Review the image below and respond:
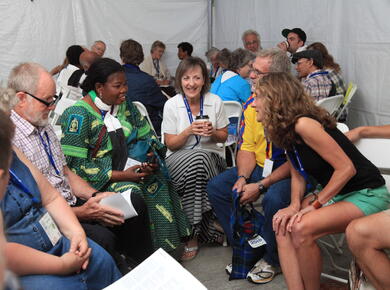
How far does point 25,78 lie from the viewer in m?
1.92

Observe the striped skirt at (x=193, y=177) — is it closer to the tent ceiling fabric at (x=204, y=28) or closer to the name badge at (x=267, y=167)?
the name badge at (x=267, y=167)

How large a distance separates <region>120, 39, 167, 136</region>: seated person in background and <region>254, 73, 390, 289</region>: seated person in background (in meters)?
2.13

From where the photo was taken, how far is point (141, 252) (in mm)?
2357

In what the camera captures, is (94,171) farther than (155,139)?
No

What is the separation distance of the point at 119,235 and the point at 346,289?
4.26 feet

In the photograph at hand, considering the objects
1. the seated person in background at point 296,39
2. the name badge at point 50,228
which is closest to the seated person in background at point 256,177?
the name badge at point 50,228

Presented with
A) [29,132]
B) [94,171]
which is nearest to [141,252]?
[94,171]

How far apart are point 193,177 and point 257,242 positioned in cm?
62

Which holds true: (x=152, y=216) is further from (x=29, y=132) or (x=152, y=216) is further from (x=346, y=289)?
(x=346, y=289)

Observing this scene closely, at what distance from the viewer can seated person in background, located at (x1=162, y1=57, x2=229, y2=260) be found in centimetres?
271

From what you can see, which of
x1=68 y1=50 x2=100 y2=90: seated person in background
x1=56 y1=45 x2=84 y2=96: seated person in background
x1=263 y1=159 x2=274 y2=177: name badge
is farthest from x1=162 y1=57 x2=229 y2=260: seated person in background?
x1=56 y1=45 x2=84 y2=96: seated person in background

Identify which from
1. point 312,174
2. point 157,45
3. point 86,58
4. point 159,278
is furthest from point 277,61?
point 157,45

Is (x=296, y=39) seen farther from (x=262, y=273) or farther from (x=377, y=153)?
(x=262, y=273)

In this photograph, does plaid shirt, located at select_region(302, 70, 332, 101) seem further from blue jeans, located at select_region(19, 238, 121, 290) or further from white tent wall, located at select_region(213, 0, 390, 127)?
blue jeans, located at select_region(19, 238, 121, 290)
